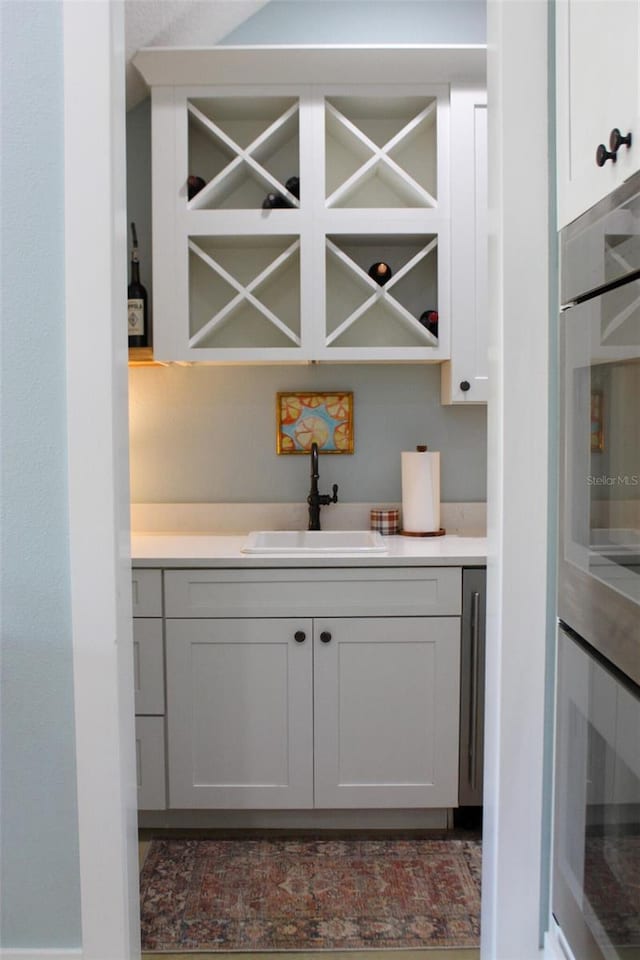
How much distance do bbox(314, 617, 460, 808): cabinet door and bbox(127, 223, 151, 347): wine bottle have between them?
3.75ft

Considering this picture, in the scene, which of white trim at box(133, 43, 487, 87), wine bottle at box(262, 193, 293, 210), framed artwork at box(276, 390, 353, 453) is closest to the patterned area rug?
framed artwork at box(276, 390, 353, 453)

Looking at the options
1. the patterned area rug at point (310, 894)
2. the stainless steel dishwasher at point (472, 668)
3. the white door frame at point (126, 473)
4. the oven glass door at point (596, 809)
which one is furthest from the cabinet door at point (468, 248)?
the patterned area rug at point (310, 894)

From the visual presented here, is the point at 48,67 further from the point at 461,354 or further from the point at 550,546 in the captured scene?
the point at 461,354

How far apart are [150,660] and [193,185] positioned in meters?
1.53

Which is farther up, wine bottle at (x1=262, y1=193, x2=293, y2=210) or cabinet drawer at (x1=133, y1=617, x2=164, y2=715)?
wine bottle at (x1=262, y1=193, x2=293, y2=210)

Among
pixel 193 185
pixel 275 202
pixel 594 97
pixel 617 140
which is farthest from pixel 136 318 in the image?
pixel 617 140

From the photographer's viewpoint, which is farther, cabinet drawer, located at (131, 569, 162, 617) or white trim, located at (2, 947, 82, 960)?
cabinet drawer, located at (131, 569, 162, 617)

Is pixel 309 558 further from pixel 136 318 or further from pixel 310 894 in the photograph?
pixel 136 318

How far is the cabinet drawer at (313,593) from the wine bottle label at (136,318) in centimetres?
86

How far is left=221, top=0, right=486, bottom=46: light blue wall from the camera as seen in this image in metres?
2.74

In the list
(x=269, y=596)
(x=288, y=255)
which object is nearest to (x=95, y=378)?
(x=269, y=596)

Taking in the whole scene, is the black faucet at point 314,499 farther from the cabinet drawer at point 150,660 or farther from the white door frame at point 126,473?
the white door frame at point 126,473

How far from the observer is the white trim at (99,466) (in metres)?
1.43

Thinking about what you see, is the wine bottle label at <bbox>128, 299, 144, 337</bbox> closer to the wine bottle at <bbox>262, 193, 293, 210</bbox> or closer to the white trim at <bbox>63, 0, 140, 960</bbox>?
the wine bottle at <bbox>262, 193, 293, 210</bbox>
